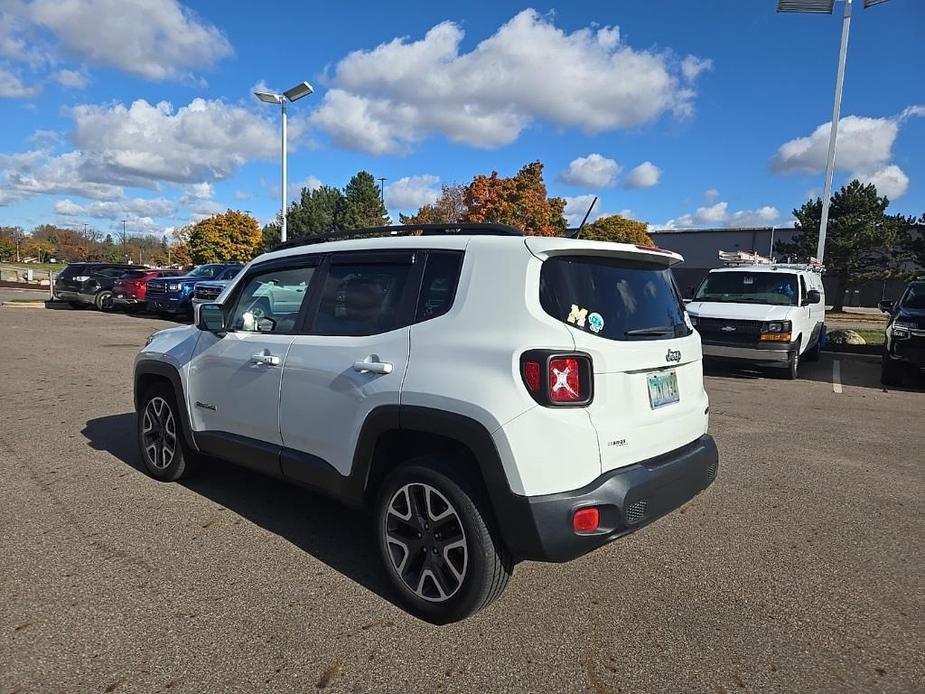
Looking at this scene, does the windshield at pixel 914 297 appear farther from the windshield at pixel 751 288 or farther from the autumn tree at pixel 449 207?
the autumn tree at pixel 449 207

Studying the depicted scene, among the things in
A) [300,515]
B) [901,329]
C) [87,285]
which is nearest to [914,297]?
[901,329]

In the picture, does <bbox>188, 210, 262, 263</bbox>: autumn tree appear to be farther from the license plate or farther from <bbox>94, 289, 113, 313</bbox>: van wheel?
the license plate

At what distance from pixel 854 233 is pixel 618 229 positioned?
30.1 metres

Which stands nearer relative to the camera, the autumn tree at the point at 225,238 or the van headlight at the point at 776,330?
the van headlight at the point at 776,330

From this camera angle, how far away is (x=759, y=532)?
4082mm

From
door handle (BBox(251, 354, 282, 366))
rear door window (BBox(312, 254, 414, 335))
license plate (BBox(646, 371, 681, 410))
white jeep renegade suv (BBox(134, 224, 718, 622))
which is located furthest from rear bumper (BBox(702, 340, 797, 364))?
door handle (BBox(251, 354, 282, 366))

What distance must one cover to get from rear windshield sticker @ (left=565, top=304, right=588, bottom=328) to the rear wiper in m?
0.29

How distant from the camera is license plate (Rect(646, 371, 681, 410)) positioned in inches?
120

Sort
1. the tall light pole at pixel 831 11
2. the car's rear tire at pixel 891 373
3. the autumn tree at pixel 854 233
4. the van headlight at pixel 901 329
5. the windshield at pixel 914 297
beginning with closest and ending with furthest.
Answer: the van headlight at pixel 901 329
the car's rear tire at pixel 891 373
the windshield at pixel 914 297
the tall light pole at pixel 831 11
the autumn tree at pixel 854 233

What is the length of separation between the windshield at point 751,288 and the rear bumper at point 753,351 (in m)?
1.20

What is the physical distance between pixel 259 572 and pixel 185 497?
4.72 ft

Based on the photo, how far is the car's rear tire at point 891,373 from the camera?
10.2 m

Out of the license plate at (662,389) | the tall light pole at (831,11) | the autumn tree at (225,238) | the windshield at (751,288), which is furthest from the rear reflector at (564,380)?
the autumn tree at (225,238)

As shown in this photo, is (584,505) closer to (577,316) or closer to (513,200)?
(577,316)
